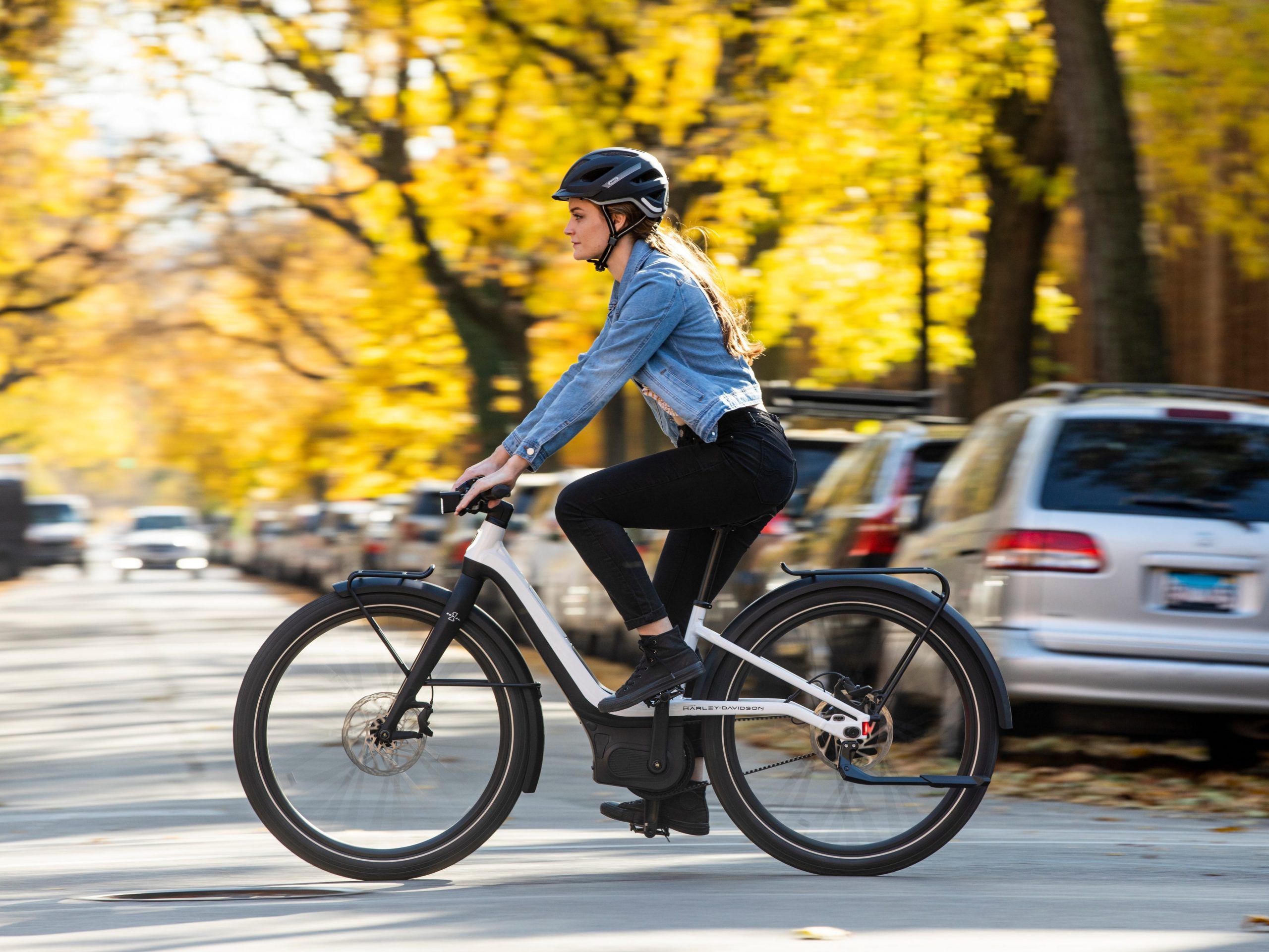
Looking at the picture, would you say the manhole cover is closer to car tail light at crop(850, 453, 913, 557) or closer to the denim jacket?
the denim jacket

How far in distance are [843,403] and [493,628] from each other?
25.6 ft

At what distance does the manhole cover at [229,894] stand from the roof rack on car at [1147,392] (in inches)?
182

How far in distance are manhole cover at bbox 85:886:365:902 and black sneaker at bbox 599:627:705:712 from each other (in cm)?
93

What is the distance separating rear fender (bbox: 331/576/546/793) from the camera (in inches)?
203

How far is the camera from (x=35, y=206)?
35.3 m

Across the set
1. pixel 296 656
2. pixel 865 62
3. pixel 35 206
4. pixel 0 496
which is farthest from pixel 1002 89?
pixel 0 496

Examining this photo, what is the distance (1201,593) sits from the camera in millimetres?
7734

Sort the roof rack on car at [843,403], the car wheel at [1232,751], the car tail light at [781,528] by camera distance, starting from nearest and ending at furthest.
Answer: the car wheel at [1232,751], the car tail light at [781,528], the roof rack on car at [843,403]

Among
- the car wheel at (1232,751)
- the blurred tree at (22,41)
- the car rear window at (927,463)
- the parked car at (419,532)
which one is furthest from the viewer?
the parked car at (419,532)

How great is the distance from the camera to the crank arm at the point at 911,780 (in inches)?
202

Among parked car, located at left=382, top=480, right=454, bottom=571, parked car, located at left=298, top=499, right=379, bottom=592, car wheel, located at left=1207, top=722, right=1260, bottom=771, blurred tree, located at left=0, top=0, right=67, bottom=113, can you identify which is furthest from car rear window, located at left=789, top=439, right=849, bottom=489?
parked car, located at left=298, top=499, right=379, bottom=592

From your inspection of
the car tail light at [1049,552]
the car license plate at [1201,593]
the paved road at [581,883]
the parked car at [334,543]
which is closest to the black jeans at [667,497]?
the paved road at [581,883]

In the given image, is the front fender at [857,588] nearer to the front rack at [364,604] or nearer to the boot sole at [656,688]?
the boot sole at [656,688]

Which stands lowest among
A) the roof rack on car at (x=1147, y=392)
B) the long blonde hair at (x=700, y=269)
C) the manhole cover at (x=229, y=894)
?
the manhole cover at (x=229, y=894)
